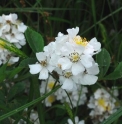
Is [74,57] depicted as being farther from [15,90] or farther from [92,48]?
[15,90]

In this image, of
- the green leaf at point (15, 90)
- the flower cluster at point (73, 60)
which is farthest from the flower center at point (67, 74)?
the green leaf at point (15, 90)

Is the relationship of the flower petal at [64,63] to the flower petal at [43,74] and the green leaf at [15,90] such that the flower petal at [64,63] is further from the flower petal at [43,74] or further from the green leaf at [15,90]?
the green leaf at [15,90]

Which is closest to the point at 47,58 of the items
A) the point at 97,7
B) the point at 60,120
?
the point at 60,120

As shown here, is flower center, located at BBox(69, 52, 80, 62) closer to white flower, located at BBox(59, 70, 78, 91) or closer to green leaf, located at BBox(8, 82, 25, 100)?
white flower, located at BBox(59, 70, 78, 91)

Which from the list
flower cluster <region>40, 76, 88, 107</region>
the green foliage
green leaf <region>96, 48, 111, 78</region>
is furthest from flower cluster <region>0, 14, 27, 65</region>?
green leaf <region>96, 48, 111, 78</region>

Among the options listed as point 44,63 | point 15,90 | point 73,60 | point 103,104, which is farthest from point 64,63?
point 103,104
